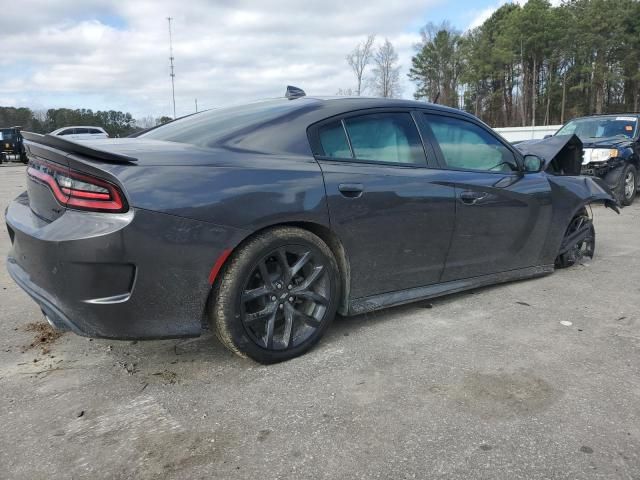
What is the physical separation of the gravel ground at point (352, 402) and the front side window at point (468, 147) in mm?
1083

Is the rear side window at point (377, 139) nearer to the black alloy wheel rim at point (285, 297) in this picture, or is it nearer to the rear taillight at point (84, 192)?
the black alloy wheel rim at point (285, 297)

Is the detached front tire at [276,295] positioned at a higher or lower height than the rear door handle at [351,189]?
lower

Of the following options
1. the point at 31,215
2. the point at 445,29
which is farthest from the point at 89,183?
the point at 445,29

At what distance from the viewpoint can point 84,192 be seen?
2391mm

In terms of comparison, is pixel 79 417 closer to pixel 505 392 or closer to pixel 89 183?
pixel 89 183

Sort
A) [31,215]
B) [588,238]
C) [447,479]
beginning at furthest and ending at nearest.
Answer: [588,238] < [31,215] < [447,479]

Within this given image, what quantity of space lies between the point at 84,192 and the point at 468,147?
2662 millimetres

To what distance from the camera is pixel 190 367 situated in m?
2.85

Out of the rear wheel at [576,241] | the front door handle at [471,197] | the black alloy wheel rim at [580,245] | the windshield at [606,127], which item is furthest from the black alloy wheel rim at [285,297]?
the windshield at [606,127]

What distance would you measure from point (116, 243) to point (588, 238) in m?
4.39

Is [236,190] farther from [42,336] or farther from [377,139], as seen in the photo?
[42,336]

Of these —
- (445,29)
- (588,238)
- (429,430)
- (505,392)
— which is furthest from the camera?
(445,29)

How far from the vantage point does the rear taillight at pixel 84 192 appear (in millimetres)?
2350

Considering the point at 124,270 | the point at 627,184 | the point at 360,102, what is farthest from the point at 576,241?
the point at 627,184
